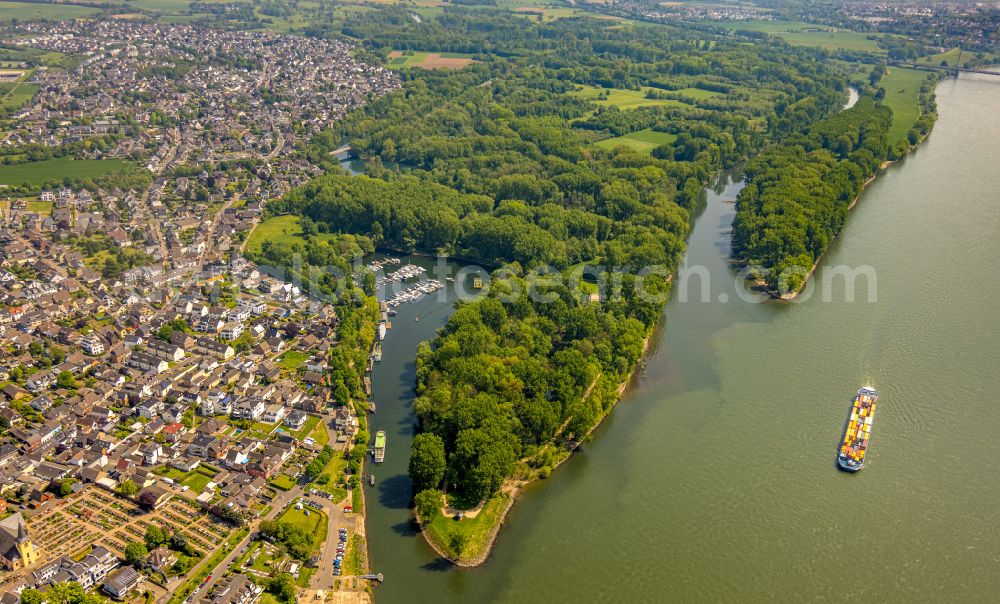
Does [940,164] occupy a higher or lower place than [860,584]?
higher

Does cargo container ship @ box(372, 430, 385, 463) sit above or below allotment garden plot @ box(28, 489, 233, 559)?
above

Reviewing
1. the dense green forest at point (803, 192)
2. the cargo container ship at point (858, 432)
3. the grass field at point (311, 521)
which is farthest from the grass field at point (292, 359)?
the dense green forest at point (803, 192)

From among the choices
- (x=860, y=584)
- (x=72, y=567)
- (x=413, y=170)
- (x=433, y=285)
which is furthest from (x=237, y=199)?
(x=860, y=584)

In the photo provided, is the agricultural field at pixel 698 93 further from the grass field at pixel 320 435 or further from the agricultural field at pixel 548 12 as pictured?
the grass field at pixel 320 435

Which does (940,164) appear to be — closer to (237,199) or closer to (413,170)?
(413,170)

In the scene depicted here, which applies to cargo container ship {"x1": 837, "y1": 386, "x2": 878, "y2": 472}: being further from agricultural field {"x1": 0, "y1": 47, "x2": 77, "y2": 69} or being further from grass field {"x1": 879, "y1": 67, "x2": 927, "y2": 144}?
agricultural field {"x1": 0, "y1": 47, "x2": 77, "y2": 69}

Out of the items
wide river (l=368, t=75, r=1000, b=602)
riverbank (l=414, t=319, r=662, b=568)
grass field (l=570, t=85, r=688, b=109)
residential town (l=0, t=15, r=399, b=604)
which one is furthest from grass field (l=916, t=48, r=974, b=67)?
riverbank (l=414, t=319, r=662, b=568)

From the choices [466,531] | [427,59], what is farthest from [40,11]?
[466,531]

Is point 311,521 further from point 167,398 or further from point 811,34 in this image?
point 811,34
